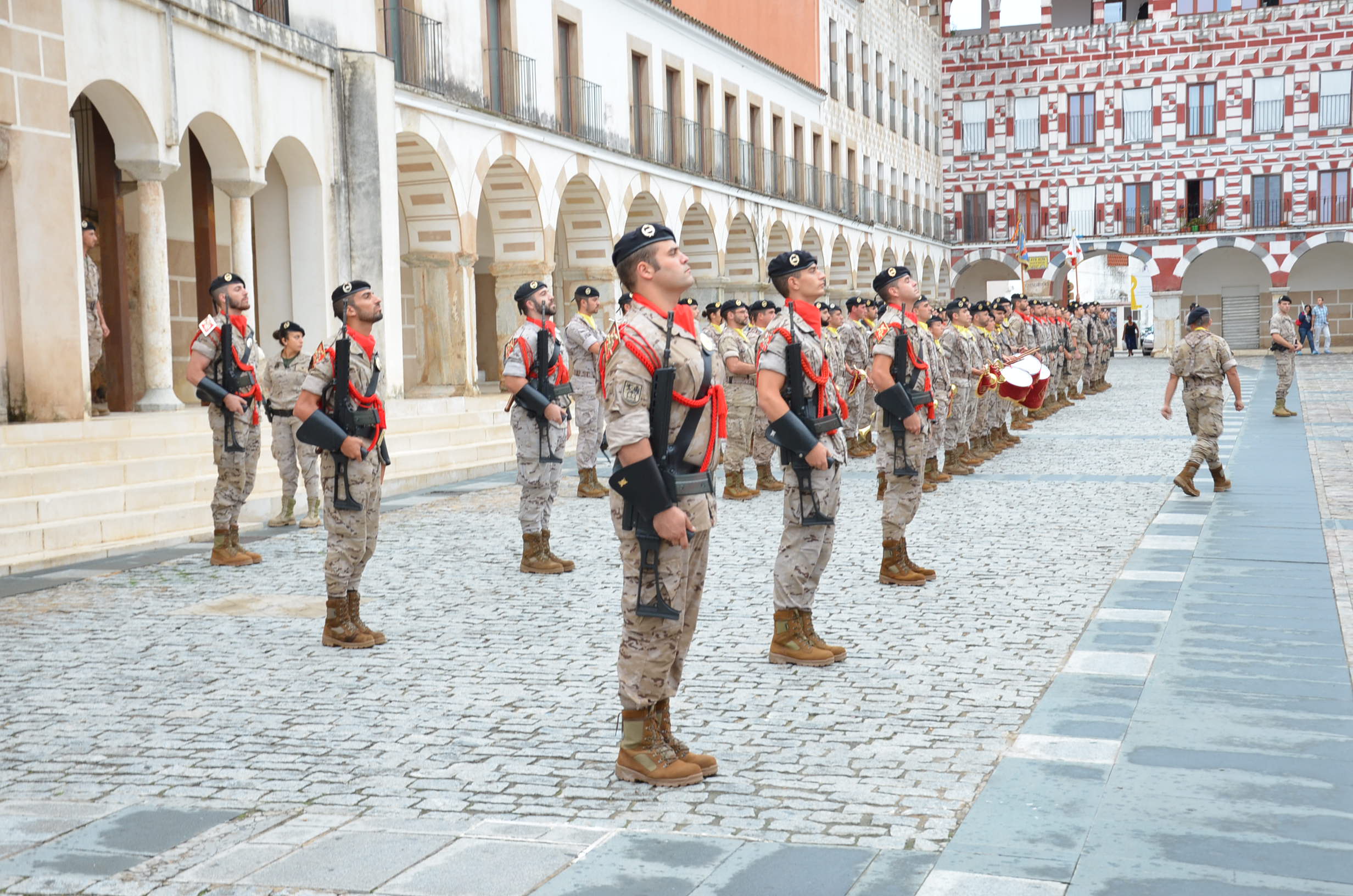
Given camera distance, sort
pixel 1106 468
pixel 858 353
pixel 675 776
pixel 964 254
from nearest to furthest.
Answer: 1. pixel 675 776
2. pixel 1106 468
3. pixel 858 353
4. pixel 964 254

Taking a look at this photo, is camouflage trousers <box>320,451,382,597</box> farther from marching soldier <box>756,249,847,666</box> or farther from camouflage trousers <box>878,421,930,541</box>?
camouflage trousers <box>878,421,930,541</box>

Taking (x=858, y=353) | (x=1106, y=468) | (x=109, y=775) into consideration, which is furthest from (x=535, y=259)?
(x=109, y=775)

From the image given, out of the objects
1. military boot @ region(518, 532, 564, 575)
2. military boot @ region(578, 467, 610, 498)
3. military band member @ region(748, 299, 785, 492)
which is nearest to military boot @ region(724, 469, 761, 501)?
military band member @ region(748, 299, 785, 492)

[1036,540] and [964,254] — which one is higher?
[964,254]

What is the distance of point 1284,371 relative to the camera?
2028 cm

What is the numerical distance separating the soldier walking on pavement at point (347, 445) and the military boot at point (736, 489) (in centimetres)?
619

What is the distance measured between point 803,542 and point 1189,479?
6630 millimetres

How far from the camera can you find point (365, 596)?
827cm

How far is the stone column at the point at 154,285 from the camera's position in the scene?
13875 millimetres

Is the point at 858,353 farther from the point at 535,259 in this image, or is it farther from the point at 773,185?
the point at 773,185

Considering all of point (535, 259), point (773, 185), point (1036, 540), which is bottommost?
point (1036, 540)

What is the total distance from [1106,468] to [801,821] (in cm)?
1112

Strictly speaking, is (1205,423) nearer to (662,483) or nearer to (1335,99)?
(662,483)

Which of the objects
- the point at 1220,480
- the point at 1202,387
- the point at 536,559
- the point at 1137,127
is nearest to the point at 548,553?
the point at 536,559
